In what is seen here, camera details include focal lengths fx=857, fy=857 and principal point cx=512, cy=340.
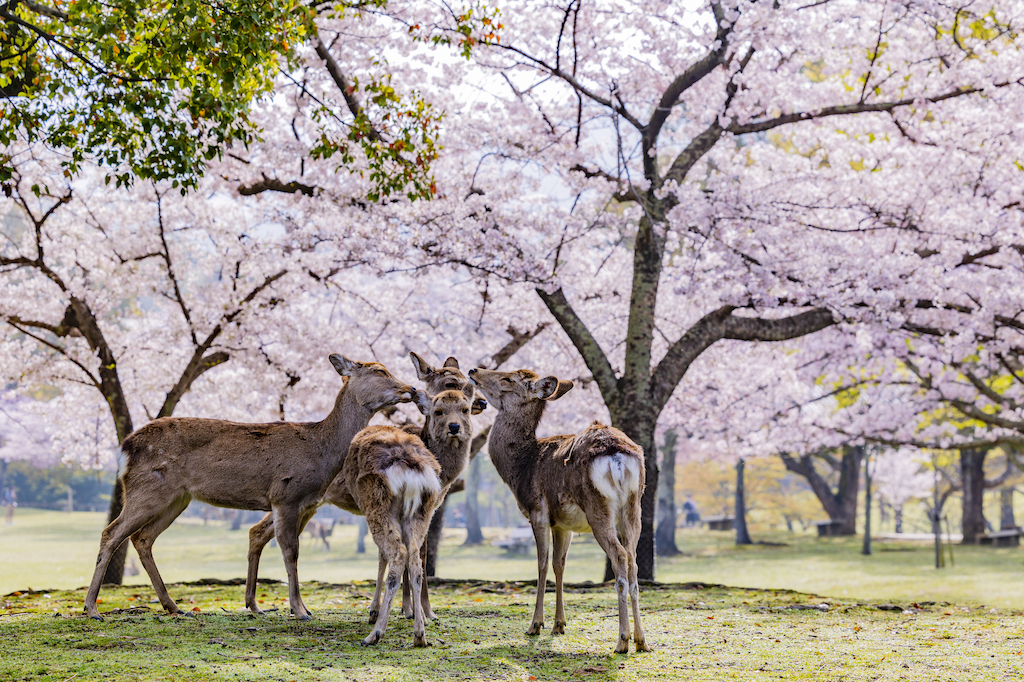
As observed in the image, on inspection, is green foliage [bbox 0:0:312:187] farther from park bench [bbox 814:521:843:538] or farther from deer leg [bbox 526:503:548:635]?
park bench [bbox 814:521:843:538]

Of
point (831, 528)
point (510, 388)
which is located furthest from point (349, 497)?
point (831, 528)

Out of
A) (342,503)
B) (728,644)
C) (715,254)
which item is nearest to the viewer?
(728,644)

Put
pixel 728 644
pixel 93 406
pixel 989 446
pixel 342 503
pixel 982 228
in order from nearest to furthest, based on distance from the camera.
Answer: pixel 728 644, pixel 342 503, pixel 982 228, pixel 93 406, pixel 989 446

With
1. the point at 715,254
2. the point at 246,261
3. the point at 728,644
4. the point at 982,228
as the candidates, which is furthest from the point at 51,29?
the point at 982,228

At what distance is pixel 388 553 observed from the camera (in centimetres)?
578

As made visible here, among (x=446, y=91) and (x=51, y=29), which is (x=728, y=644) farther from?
(x=446, y=91)

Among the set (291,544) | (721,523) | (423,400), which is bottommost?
(721,523)

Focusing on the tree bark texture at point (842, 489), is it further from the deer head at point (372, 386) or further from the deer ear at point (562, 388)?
the deer head at point (372, 386)

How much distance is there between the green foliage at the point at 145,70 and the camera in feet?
19.5

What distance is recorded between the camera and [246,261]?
12812 mm

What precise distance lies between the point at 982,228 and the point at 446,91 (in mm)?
8352

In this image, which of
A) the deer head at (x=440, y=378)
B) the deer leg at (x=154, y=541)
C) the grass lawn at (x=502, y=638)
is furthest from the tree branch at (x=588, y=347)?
the deer leg at (x=154, y=541)

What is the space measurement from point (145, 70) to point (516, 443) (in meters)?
3.99

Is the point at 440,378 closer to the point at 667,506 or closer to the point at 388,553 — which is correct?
the point at 388,553
